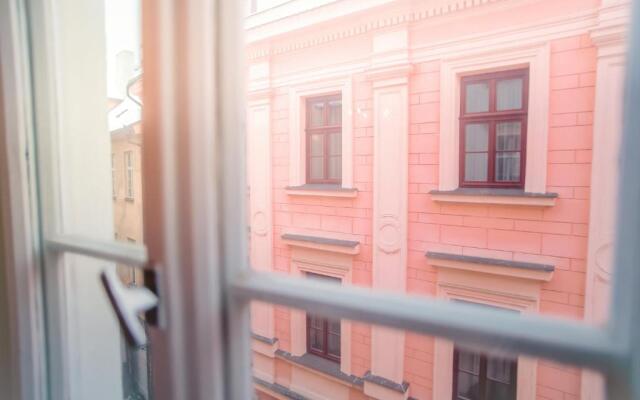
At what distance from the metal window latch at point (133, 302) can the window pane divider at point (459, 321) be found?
108mm

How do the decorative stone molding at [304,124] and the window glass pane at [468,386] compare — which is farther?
the decorative stone molding at [304,124]

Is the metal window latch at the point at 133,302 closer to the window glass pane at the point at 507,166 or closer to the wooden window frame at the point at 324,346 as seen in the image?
the window glass pane at the point at 507,166

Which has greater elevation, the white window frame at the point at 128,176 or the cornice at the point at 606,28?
the cornice at the point at 606,28

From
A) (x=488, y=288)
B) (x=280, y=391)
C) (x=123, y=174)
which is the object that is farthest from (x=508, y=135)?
(x=280, y=391)

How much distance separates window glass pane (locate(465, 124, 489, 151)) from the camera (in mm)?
2329

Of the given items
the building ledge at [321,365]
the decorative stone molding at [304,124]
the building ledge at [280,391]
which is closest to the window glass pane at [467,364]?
the building ledge at [321,365]

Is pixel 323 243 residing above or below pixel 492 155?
below

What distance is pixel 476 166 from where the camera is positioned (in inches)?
92.6

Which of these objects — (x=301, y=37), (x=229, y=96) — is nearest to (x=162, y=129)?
(x=229, y=96)

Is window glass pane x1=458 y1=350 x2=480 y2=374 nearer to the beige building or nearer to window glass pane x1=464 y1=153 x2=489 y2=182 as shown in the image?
window glass pane x1=464 y1=153 x2=489 y2=182

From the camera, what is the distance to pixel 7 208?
0.67m

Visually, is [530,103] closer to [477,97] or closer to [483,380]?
[477,97]

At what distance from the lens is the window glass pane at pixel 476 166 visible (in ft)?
7.60

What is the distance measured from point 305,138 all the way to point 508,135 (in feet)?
4.90
